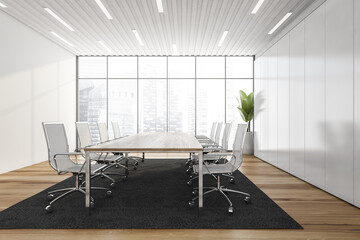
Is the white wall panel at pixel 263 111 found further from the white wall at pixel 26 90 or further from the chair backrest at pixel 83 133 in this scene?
the white wall at pixel 26 90

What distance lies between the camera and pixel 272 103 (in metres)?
5.94

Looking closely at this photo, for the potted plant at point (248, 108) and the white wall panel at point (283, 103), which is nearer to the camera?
the white wall panel at point (283, 103)

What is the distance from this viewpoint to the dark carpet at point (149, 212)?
2.51m

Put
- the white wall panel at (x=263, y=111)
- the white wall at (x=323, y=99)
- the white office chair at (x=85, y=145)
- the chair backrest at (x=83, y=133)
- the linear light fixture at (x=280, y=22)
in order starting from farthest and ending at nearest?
1. the white wall panel at (x=263, y=111)
2. the linear light fixture at (x=280, y=22)
3. the chair backrest at (x=83, y=133)
4. the white office chair at (x=85, y=145)
5. the white wall at (x=323, y=99)

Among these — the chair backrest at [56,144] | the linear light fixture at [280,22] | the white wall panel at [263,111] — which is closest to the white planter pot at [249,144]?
the white wall panel at [263,111]

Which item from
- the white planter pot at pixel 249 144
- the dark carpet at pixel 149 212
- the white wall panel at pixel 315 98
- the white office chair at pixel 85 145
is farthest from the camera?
the white planter pot at pixel 249 144

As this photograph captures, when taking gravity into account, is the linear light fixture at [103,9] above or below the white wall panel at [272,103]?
above

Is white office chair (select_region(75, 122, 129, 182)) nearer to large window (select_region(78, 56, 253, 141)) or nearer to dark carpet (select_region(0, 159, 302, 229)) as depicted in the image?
dark carpet (select_region(0, 159, 302, 229))

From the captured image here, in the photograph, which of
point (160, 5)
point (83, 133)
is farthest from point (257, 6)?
point (83, 133)

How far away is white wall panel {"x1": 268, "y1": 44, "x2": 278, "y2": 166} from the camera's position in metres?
5.74

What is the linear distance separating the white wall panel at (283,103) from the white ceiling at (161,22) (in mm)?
685

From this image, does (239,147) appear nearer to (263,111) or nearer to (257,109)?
(263,111)

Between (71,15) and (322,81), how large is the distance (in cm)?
493

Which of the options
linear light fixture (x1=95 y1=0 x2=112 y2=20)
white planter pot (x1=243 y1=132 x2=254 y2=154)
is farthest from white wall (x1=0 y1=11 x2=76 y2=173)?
white planter pot (x1=243 y1=132 x2=254 y2=154)
